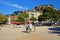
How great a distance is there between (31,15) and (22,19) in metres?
28.0

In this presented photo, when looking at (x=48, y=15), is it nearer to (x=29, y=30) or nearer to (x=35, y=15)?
(x=35, y=15)

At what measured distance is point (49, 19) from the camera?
7288cm

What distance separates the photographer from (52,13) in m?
72.6

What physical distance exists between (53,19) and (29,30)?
164 feet

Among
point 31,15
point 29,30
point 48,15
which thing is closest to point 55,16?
point 48,15

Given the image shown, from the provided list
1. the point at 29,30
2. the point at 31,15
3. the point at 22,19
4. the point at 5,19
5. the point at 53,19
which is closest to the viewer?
the point at 29,30

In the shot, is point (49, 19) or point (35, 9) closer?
point (49, 19)

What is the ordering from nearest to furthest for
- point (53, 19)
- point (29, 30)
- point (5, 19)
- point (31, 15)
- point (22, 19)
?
point (29, 30), point (5, 19), point (22, 19), point (53, 19), point (31, 15)

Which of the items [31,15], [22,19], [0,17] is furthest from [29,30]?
[31,15]

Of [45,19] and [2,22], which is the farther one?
[45,19]

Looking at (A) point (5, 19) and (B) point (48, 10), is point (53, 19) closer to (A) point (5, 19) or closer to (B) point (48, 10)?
(B) point (48, 10)

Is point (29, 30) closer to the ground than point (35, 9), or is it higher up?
closer to the ground

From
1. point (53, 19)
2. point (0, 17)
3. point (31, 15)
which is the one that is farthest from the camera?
point (31, 15)

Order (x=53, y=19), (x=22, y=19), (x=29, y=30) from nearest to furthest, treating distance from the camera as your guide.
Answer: (x=29, y=30)
(x=22, y=19)
(x=53, y=19)
